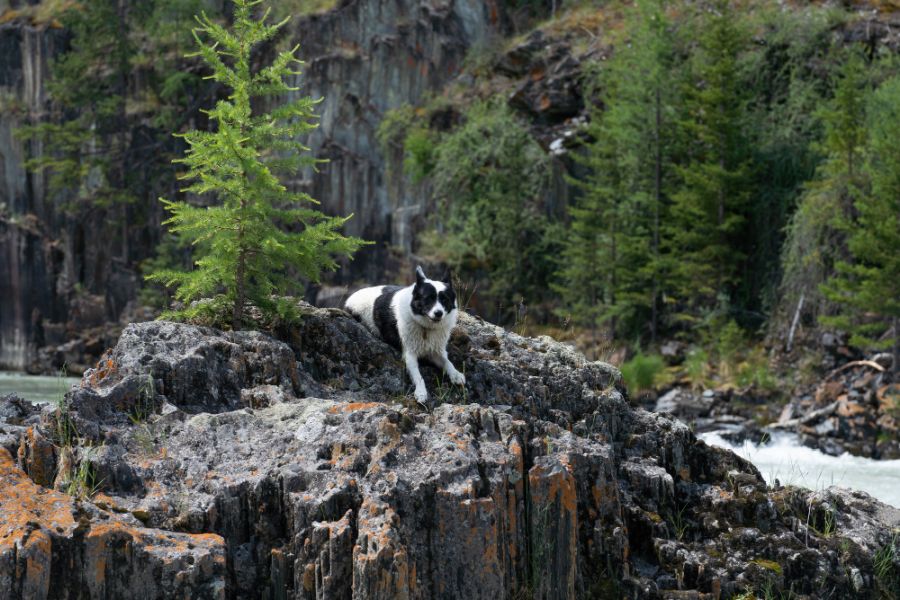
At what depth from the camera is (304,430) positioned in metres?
7.21

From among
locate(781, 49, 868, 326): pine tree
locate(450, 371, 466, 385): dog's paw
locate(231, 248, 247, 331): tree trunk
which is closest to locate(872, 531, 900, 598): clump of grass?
locate(450, 371, 466, 385): dog's paw

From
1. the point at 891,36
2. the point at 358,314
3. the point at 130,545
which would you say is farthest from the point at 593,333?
the point at 130,545

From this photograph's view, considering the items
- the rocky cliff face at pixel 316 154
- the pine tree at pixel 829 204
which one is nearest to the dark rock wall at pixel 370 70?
the rocky cliff face at pixel 316 154

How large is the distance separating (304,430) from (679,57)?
80.6 feet

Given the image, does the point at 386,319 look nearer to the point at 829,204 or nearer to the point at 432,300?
the point at 432,300

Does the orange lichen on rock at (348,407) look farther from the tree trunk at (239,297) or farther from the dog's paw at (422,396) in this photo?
the tree trunk at (239,297)

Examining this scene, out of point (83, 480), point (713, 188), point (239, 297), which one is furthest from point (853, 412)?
point (83, 480)

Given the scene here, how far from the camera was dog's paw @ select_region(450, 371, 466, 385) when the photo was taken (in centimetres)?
884

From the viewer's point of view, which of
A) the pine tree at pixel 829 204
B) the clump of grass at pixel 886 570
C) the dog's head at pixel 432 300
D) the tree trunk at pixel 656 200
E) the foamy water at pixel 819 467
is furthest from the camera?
the tree trunk at pixel 656 200

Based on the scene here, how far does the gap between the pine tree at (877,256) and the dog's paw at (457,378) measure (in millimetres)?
14144

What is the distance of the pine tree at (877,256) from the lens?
20.6 metres

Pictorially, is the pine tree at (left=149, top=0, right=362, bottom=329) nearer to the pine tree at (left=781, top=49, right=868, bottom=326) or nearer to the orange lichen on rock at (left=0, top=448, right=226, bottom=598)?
the orange lichen on rock at (left=0, top=448, right=226, bottom=598)

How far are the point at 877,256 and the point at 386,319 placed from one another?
14667 millimetres

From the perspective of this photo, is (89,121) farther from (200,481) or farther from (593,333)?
(200,481)
